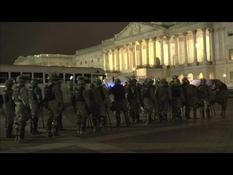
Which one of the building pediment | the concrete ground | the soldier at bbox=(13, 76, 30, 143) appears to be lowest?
the concrete ground

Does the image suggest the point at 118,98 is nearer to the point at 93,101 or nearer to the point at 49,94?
the point at 93,101

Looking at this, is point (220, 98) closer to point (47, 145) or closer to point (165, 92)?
point (165, 92)

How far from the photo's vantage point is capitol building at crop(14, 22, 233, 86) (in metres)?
79.5

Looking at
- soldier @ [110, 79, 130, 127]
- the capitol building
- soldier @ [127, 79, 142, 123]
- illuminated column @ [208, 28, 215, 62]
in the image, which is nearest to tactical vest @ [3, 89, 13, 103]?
soldier @ [110, 79, 130, 127]

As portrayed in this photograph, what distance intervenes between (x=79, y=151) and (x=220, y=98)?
463 inches

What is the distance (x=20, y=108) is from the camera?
16.2 meters

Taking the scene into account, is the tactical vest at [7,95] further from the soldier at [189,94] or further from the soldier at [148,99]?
the soldier at [189,94]

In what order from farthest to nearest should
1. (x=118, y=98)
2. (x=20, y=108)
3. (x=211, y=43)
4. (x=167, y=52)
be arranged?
(x=167, y=52) → (x=211, y=43) → (x=118, y=98) → (x=20, y=108)

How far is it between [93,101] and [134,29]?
85.4m

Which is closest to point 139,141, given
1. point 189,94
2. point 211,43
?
point 189,94

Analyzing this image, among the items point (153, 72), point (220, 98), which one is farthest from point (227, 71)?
point (220, 98)

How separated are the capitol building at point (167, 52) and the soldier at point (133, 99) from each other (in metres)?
45.3

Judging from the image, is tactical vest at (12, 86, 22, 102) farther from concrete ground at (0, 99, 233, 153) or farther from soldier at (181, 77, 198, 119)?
soldier at (181, 77, 198, 119)
